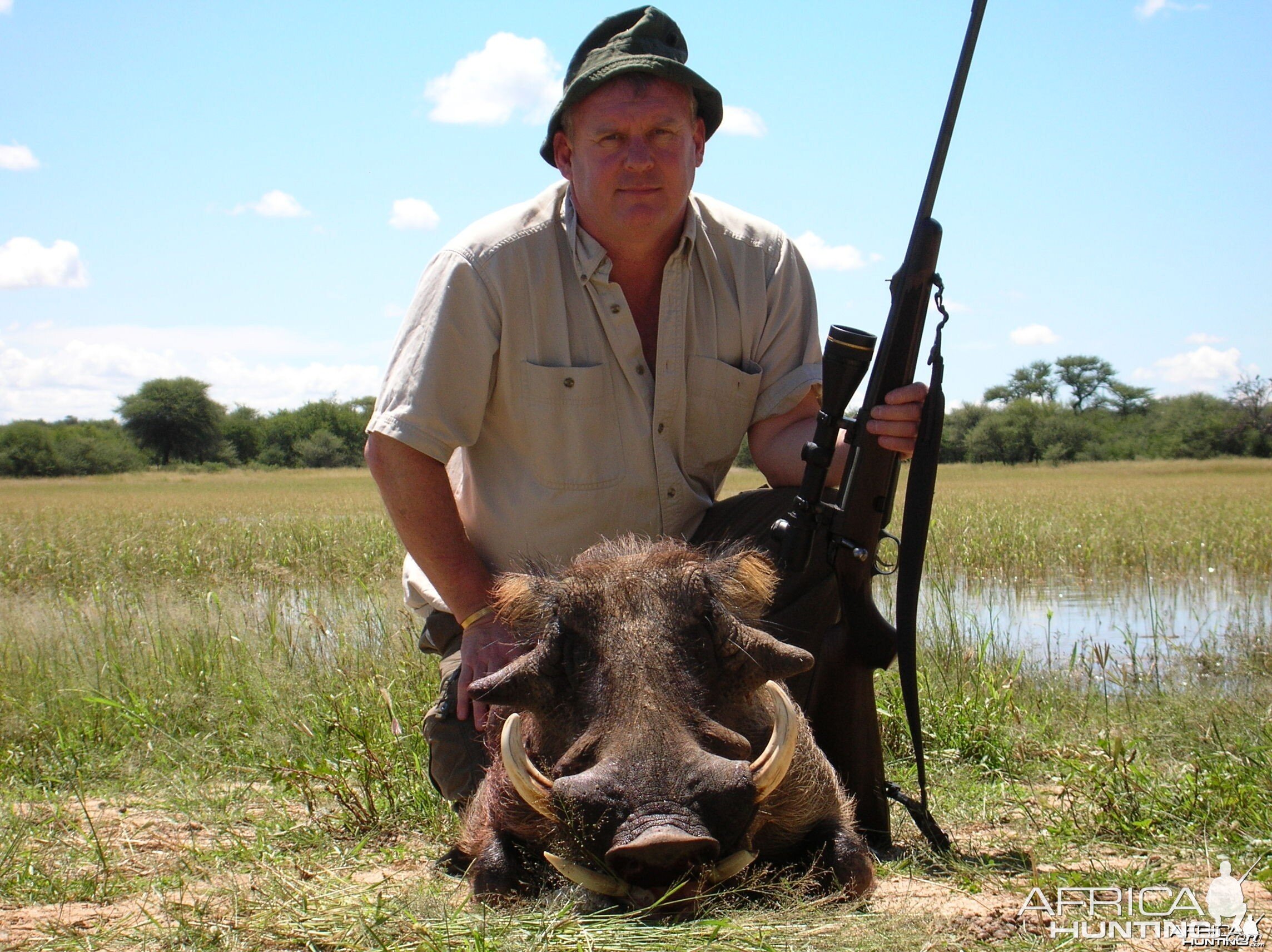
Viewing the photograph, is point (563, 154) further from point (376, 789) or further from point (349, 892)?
point (349, 892)

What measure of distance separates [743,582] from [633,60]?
172 cm

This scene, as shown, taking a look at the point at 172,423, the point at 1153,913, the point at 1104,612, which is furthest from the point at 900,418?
the point at 172,423

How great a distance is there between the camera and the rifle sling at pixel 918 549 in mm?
2799

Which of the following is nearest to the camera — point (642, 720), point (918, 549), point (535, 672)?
point (642, 720)

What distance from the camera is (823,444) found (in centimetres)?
289

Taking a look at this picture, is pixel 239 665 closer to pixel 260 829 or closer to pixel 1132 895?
pixel 260 829

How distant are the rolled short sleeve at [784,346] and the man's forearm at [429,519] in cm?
117

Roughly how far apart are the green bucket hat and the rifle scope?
3.45ft

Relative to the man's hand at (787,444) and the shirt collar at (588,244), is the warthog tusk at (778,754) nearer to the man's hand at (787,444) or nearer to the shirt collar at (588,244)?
the man's hand at (787,444)

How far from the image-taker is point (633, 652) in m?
2.28

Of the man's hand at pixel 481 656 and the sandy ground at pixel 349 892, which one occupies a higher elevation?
the man's hand at pixel 481 656

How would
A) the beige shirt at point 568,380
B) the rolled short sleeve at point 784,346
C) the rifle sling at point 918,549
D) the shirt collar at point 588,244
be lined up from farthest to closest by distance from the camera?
the rolled short sleeve at point 784,346
the shirt collar at point 588,244
the beige shirt at point 568,380
the rifle sling at point 918,549

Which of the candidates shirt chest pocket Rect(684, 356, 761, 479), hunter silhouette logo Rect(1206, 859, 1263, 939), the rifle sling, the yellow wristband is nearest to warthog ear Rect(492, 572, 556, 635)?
the yellow wristband

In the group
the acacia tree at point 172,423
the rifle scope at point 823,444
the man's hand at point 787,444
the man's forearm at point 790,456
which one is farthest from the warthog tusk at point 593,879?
the acacia tree at point 172,423
